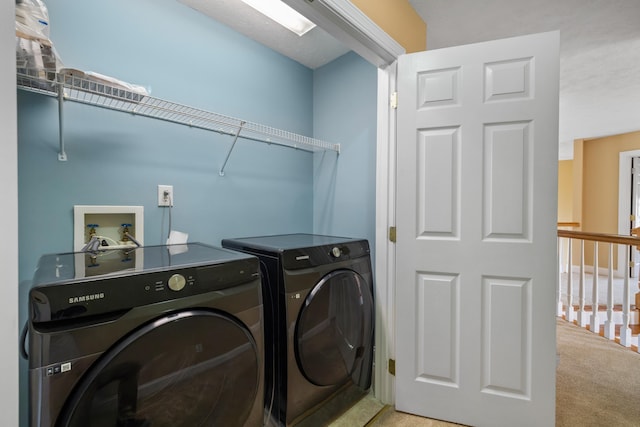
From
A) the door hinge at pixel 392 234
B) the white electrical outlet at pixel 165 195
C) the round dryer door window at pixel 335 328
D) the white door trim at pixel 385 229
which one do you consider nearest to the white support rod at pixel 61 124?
the white electrical outlet at pixel 165 195

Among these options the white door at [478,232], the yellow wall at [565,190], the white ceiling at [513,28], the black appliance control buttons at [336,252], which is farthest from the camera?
the yellow wall at [565,190]

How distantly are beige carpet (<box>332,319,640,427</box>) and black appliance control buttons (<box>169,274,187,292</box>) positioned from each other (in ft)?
3.91

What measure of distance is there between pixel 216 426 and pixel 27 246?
104cm

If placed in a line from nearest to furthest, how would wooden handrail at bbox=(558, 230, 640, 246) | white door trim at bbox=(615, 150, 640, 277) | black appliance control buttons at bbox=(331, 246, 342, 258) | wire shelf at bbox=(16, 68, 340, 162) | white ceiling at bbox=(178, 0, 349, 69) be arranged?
1. wire shelf at bbox=(16, 68, 340, 162)
2. black appliance control buttons at bbox=(331, 246, 342, 258)
3. white ceiling at bbox=(178, 0, 349, 69)
4. wooden handrail at bbox=(558, 230, 640, 246)
5. white door trim at bbox=(615, 150, 640, 277)

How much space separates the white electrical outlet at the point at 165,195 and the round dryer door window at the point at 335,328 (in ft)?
2.98

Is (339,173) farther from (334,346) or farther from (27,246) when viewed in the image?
(27,246)

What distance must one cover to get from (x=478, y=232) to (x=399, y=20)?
50.5 inches

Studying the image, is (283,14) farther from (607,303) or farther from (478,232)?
(607,303)

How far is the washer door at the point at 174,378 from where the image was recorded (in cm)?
76

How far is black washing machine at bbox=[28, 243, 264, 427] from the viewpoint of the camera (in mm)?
716

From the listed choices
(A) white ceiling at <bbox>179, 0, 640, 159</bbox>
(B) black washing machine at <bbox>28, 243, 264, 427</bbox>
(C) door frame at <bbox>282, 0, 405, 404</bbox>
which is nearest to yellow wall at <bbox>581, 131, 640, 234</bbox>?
(A) white ceiling at <bbox>179, 0, 640, 159</bbox>

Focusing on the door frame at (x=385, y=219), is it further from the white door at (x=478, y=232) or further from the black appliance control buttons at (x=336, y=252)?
the black appliance control buttons at (x=336, y=252)

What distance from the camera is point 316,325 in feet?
4.69

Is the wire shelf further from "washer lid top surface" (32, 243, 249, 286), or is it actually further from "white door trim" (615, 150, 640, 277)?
"white door trim" (615, 150, 640, 277)
